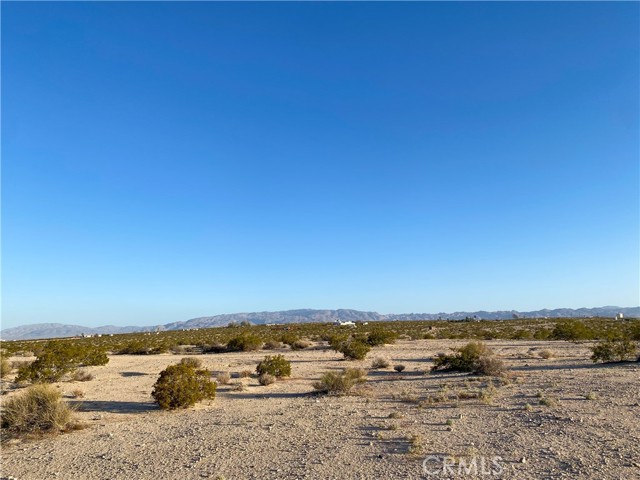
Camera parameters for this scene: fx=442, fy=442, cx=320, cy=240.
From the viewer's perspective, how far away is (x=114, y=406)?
15234mm

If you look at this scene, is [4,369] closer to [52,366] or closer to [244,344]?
[52,366]

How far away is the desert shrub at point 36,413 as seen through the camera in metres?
11.5

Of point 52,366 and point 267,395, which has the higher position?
point 52,366

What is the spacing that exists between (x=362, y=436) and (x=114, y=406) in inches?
372

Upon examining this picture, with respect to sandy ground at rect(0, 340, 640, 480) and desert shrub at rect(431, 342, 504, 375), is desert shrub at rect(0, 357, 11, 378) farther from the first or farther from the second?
desert shrub at rect(431, 342, 504, 375)

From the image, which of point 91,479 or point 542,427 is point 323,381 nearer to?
point 542,427

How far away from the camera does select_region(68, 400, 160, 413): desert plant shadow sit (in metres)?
14.5

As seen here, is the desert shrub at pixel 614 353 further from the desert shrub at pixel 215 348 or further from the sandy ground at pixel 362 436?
the desert shrub at pixel 215 348

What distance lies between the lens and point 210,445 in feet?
33.4

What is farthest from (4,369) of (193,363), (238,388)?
(238,388)

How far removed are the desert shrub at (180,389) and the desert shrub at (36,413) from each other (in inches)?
109

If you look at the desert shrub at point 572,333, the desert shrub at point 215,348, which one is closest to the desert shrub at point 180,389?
the desert shrub at point 215,348

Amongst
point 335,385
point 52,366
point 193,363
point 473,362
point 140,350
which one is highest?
point 193,363

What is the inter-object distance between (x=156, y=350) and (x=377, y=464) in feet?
109
